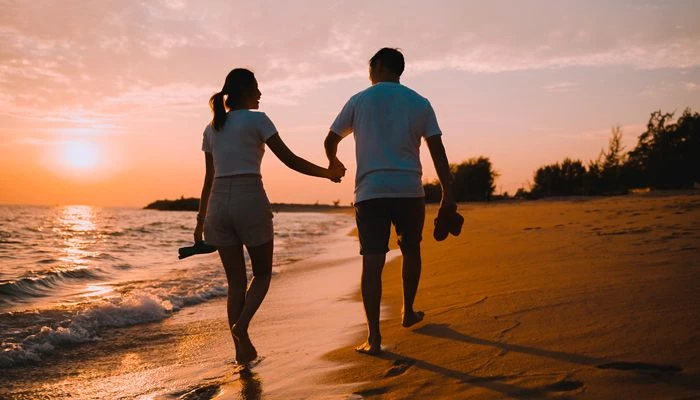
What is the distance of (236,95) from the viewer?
3.70m

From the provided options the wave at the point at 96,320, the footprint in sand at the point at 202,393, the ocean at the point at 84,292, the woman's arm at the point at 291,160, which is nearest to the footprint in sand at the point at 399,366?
the footprint in sand at the point at 202,393


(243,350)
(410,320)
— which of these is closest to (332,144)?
(410,320)

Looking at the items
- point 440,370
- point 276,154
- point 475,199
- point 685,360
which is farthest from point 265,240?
point 475,199

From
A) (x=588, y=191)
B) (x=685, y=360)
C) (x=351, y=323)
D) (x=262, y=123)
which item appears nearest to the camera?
(x=685, y=360)

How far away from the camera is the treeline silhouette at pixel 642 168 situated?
91.1 ft

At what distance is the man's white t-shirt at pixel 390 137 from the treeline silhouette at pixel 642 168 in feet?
84.1

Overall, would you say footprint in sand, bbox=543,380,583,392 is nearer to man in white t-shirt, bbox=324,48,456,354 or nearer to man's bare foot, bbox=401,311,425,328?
man in white t-shirt, bbox=324,48,456,354

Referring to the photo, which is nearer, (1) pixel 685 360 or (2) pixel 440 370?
(1) pixel 685 360

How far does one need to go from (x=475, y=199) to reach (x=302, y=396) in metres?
37.4

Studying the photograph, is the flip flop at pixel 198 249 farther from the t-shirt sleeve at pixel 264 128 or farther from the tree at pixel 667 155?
the tree at pixel 667 155

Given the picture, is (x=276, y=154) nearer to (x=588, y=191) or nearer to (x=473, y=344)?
(x=473, y=344)

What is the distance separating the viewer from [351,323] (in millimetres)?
4586

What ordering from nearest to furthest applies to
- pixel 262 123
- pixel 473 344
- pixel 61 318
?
pixel 473 344 < pixel 262 123 < pixel 61 318

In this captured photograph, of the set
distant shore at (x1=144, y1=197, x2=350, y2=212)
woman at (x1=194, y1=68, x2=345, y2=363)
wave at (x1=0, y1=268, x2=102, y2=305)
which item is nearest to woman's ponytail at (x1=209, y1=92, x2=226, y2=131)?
woman at (x1=194, y1=68, x2=345, y2=363)
